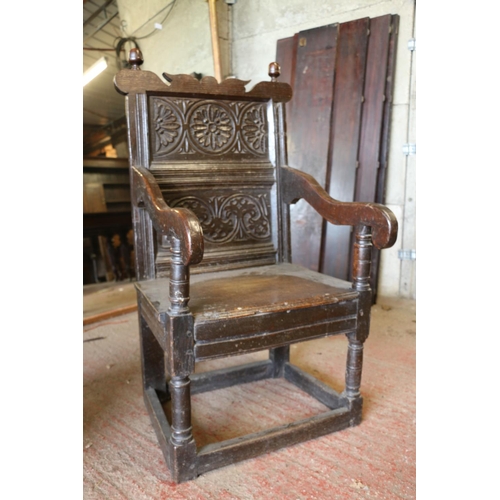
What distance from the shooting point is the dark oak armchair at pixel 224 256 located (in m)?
1.15

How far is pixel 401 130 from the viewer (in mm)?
2715

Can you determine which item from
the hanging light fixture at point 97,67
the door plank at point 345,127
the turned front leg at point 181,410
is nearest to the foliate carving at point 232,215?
the turned front leg at point 181,410

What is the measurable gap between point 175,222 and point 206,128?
0.66 meters

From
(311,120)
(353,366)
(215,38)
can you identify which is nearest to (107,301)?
(311,120)

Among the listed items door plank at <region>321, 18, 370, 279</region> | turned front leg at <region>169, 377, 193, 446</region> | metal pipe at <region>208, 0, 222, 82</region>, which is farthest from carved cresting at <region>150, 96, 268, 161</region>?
metal pipe at <region>208, 0, 222, 82</region>

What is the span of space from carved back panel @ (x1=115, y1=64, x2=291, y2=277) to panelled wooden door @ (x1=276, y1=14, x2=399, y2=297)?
1.20 metres

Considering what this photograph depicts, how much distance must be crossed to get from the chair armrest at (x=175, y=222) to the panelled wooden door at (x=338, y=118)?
173 cm

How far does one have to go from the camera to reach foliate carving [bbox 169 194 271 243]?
158 centimetres

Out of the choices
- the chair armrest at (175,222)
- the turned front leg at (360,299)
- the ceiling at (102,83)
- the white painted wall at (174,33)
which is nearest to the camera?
the chair armrest at (175,222)

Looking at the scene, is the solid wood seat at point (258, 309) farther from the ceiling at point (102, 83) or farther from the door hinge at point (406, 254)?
the ceiling at point (102, 83)

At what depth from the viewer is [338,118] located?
280 cm

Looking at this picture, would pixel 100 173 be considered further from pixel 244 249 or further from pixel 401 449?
pixel 401 449

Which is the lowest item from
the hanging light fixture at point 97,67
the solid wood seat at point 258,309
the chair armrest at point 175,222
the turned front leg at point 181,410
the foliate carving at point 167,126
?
the turned front leg at point 181,410
